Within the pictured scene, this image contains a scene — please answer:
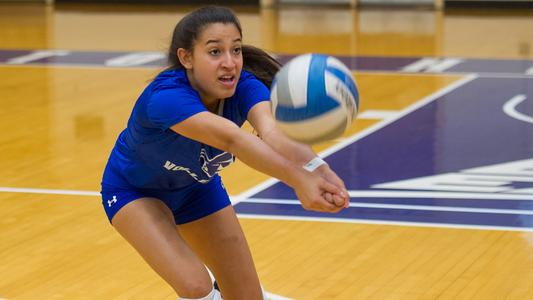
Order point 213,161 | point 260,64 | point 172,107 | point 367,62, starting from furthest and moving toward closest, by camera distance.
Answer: point 367,62 < point 260,64 < point 213,161 < point 172,107

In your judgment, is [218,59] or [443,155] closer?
[218,59]

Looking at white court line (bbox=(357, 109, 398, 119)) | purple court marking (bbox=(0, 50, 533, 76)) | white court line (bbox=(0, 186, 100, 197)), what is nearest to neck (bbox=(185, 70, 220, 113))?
white court line (bbox=(0, 186, 100, 197))

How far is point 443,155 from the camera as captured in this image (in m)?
9.79

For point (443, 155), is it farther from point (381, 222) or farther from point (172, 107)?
point (172, 107)

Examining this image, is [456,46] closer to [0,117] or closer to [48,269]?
[0,117]

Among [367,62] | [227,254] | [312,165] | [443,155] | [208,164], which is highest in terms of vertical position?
[312,165]

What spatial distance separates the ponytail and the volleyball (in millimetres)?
674

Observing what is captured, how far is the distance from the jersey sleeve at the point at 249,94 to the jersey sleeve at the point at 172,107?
208mm

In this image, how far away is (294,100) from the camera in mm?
3943

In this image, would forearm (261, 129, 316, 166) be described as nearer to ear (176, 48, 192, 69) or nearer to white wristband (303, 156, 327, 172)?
white wristband (303, 156, 327, 172)

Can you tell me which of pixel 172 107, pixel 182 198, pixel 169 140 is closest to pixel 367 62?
pixel 182 198

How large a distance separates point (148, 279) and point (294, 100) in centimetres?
284

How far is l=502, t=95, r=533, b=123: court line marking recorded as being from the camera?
11.3 m

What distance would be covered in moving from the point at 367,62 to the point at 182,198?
1057 centimetres
